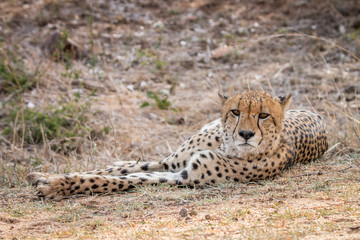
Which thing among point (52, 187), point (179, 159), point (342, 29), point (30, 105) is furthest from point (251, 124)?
point (342, 29)

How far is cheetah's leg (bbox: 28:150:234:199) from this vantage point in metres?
3.10

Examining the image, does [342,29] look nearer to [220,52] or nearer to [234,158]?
[220,52]

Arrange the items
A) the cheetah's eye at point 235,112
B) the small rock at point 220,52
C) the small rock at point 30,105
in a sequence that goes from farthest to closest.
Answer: the small rock at point 220,52 → the small rock at point 30,105 → the cheetah's eye at point 235,112

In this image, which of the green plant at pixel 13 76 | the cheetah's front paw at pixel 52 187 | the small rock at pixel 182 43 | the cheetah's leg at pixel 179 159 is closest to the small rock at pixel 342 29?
the small rock at pixel 182 43

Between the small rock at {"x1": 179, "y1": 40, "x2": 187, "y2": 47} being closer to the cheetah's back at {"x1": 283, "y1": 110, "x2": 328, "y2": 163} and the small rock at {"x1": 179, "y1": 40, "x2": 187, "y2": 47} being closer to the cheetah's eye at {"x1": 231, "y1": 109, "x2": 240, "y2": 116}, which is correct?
the cheetah's back at {"x1": 283, "y1": 110, "x2": 328, "y2": 163}

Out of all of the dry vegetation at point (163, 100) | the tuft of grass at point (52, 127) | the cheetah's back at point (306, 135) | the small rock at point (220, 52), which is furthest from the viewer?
the small rock at point (220, 52)

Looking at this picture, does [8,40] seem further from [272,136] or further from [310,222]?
[310,222]

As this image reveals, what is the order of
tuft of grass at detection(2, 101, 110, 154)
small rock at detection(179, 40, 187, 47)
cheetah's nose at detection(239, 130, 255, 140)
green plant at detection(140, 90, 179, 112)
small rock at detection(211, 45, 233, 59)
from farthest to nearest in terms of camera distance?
small rock at detection(179, 40, 187, 47) < small rock at detection(211, 45, 233, 59) < green plant at detection(140, 90, 179, 112) < tuft of grass at detection(2, 101, 110, 154) < cheetah's nose at detection(239, 130, 255, 140)

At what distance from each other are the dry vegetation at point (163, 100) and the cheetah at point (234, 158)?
120mm

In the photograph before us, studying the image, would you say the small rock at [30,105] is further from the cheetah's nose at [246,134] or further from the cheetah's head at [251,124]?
the cheetah's nose at [246,134]

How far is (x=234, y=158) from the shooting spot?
3.34 meters

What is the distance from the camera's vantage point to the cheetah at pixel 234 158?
312 centimetres

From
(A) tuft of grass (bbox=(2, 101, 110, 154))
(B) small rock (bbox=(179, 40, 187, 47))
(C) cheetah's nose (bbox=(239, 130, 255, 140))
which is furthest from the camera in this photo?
(B) small rock (bbox=(179, 40, 187, 47))

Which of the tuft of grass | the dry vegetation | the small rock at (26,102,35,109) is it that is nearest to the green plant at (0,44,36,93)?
the dry vegetation
